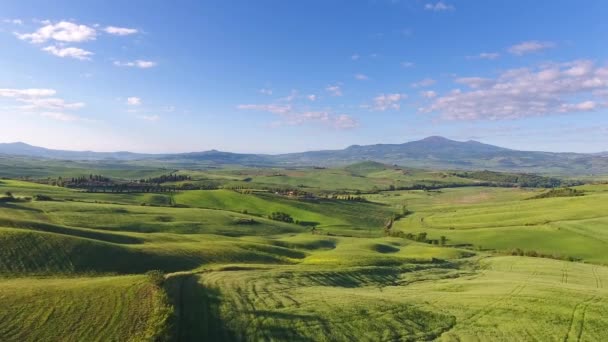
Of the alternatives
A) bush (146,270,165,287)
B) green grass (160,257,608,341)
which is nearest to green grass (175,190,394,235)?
green grass (160,257,608,341)

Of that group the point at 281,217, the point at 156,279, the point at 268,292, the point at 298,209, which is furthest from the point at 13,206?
the point at 298,209

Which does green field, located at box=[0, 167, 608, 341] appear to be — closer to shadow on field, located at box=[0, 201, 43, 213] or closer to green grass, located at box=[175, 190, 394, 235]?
shadow on field, located at box=[0, 201, 43, 213]

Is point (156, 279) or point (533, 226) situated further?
point (533, 226)

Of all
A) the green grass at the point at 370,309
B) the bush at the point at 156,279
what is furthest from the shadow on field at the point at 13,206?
the bush at the point at 156,279

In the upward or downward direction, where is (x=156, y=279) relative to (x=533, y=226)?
upward

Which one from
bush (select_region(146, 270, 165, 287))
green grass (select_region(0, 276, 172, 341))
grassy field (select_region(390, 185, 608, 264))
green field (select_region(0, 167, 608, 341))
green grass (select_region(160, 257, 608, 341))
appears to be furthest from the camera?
grassy field (select_region(390, 185, 608, 264))

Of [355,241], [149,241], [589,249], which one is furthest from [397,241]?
[149,241]

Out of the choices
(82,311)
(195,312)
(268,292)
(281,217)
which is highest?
(82,311)

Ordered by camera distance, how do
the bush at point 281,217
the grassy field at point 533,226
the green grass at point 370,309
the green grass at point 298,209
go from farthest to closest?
1. the green grass at point 298,209
2. the bush at point 281,217
3. the grassy field at point 533,226
4. the green grass at point 370,309

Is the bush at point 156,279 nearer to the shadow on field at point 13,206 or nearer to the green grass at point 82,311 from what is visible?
the green grass at point 82,311

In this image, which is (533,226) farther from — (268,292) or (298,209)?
(268,292)

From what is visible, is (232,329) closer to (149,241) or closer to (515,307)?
(515,307)

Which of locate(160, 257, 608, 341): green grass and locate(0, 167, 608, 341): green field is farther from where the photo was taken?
locate(160, 257, 608, 341): green grass
